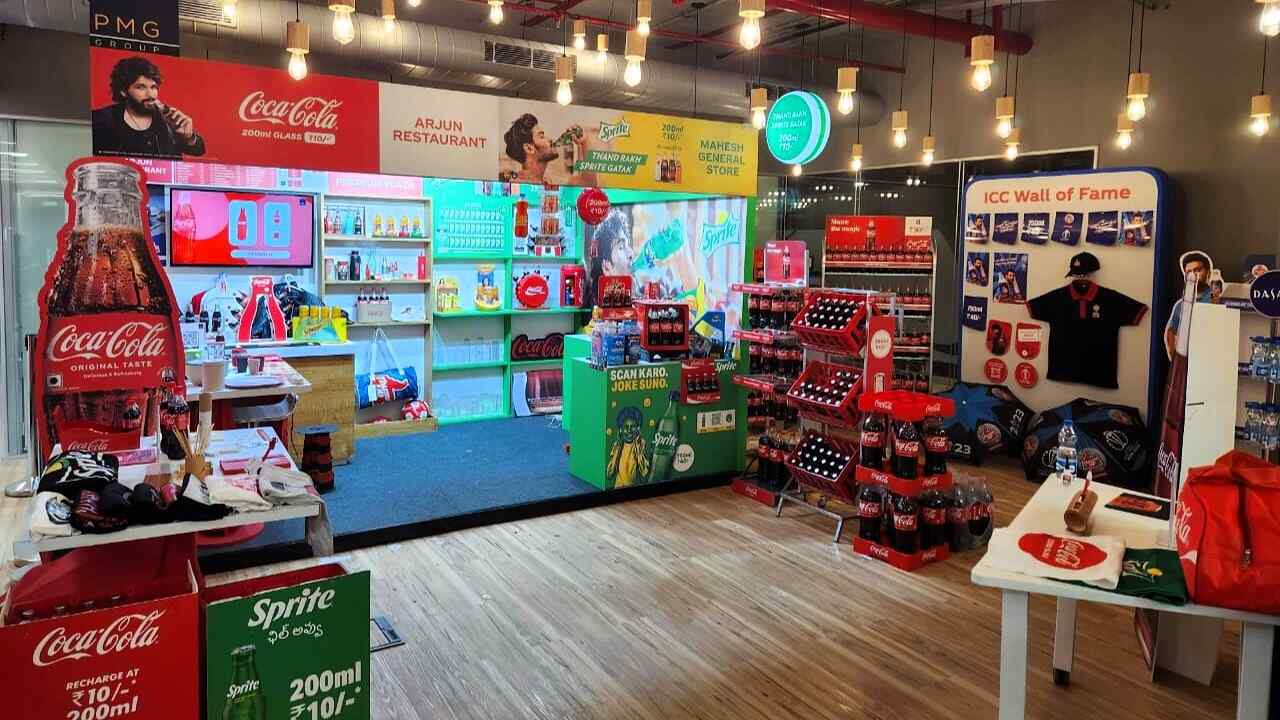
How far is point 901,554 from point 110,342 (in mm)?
4335

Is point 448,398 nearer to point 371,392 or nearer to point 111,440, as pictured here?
point 371,392

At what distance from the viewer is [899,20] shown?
8.11 meters

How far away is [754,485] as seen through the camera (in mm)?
6652

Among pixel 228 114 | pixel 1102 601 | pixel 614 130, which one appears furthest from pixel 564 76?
pixel 1102 601

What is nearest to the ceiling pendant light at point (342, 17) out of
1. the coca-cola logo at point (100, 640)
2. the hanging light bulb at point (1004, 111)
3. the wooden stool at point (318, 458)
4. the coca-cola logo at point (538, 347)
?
the wooden stool at point (318, 458)

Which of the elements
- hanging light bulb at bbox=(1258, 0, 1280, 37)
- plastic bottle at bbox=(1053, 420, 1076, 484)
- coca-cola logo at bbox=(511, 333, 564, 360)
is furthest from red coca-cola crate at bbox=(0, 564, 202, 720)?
coca-cola logo at bbox=(511, 333, 564, 360)

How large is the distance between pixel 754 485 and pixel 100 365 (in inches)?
169

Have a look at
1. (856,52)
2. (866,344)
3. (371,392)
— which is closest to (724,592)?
(866,344)

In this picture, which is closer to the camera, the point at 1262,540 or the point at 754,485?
the point at 1262,540

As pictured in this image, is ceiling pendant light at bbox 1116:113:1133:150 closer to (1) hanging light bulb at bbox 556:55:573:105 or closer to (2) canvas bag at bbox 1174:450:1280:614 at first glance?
(1) hanging light bulb at bbox 556:55:573:105

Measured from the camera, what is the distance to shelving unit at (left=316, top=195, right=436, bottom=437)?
820 centimetres

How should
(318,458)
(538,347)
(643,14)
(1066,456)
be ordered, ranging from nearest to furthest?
(1066,456), (643,14), (318,458), (538,347)

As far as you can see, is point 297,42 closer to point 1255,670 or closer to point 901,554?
point 901,554

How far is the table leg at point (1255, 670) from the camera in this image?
2.55 meters
